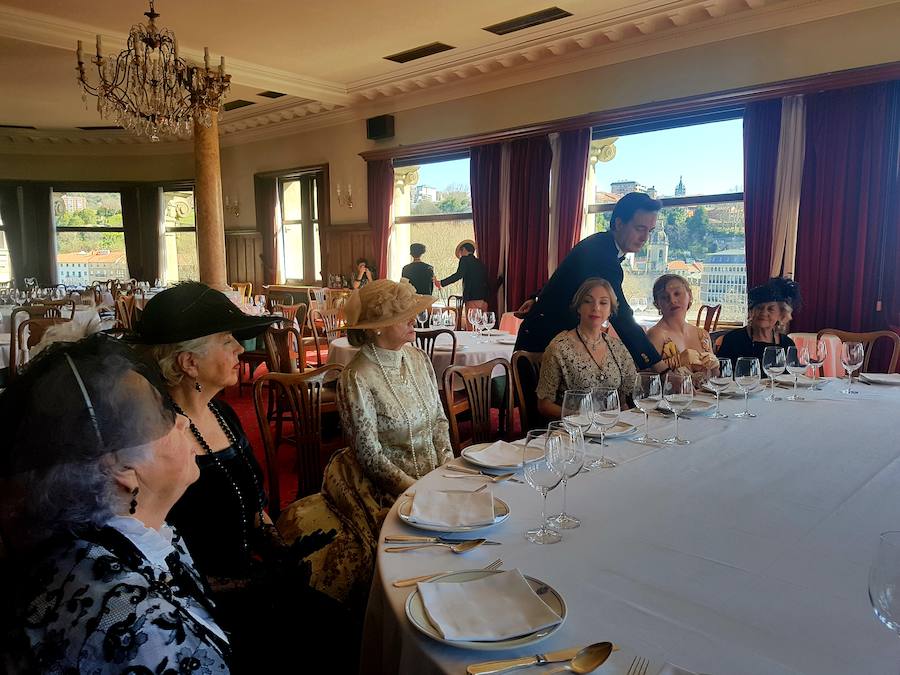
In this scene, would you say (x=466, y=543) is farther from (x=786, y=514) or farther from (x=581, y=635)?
(x=786, y=514)

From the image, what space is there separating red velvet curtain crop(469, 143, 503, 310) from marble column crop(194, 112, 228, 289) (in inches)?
131

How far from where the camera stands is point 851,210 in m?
5.27

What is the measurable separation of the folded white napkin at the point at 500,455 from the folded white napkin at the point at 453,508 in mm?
237

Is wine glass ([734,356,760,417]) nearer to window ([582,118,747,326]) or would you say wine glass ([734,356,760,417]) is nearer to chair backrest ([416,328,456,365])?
chair backrest ([416,328,456,365])

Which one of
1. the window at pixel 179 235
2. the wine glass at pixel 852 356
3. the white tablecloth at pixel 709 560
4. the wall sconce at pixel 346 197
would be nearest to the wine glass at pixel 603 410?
the white tablecloth at pixel 709 560

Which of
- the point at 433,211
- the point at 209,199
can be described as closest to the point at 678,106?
the point at 433,211

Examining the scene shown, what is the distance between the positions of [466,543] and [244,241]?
11.5 m

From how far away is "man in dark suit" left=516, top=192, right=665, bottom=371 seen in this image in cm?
304

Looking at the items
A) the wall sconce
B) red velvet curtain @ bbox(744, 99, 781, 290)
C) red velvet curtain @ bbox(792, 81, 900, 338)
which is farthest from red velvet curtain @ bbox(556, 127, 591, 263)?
the wall sconce

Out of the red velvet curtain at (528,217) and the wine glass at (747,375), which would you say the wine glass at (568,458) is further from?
the red velvet curtain at (528,217)

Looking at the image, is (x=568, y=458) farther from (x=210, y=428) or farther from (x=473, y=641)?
(x=210, y=428)

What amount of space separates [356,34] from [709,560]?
22.1ft

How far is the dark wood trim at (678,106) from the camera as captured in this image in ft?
16.7

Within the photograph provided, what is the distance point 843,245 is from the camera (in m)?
5.34
